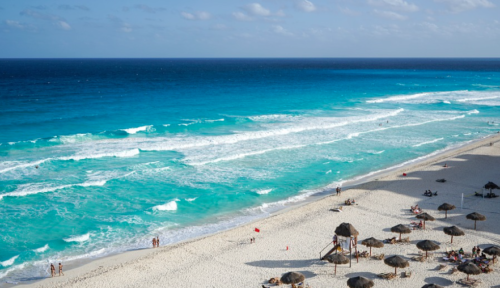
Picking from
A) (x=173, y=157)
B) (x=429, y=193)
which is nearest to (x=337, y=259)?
(x=429, y=193)

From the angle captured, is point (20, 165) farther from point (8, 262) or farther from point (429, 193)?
point (429, 193)

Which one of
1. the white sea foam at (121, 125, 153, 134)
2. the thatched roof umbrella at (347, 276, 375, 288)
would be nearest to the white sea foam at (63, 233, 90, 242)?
the thatched roof umbrella at (347, 276, 375, 288)

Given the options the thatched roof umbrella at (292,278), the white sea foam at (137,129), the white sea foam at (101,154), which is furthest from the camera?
the white sea foam at (137,129)

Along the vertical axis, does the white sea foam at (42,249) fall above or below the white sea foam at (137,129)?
below

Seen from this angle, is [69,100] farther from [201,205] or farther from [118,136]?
[201,205]

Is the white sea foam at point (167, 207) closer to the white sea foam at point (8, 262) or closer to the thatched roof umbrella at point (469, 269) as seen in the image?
the white sea foam at point (8, 262)

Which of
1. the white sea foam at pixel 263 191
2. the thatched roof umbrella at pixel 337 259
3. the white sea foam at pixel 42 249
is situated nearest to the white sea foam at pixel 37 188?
the white sea foam at pixel 42 249

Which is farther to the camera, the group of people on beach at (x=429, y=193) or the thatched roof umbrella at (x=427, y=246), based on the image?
the group of people on beach at (x=429, y=193)
